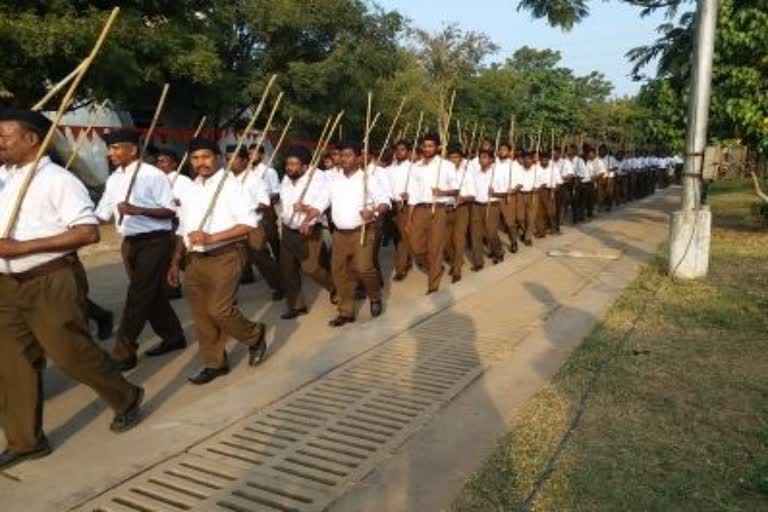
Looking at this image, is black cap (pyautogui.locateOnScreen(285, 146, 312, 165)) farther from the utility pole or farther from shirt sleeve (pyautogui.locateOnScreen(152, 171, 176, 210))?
the utility pole

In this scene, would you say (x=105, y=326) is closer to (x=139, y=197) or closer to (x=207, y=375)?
(x=139, y=197)

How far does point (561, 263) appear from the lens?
10773mm

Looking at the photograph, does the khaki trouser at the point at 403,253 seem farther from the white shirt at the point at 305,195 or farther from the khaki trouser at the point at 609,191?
the khaki trouser at the point at 609,191

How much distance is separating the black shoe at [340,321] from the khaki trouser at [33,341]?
3.25 m

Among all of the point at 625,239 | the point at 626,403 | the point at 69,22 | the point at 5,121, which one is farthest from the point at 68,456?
the point at 625,239

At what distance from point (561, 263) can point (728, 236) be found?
4363 mm

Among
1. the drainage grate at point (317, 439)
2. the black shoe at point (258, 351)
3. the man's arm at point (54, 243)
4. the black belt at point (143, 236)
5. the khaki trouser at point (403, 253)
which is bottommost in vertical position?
the drainage grate at point (317, 439)

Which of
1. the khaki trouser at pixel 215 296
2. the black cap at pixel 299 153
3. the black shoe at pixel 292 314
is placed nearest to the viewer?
the khaki trouser at pixel 215 296

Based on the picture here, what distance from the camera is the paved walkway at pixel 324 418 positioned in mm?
3713

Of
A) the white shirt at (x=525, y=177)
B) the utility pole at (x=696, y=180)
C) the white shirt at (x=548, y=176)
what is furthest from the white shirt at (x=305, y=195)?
the white shirt at (x=548, y=176)

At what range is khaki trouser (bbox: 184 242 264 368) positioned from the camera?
535cm

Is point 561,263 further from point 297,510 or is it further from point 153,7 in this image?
point 153,7

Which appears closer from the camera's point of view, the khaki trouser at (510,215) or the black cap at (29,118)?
the black cap at (29,118)

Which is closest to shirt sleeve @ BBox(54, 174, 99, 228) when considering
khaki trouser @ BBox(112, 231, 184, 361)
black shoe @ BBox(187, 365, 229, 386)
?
black shoe @ BBox(187, 365, 229, 386)
